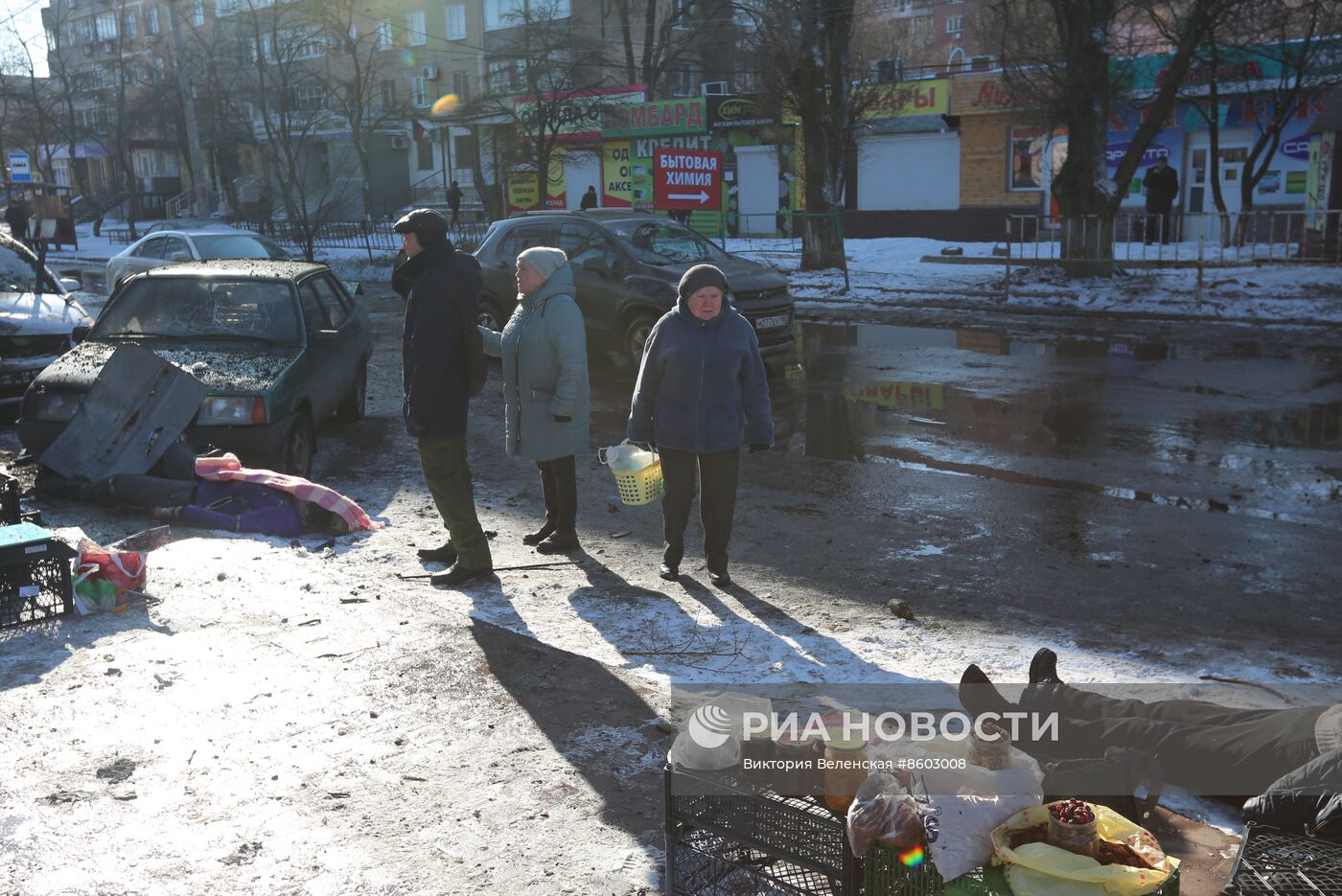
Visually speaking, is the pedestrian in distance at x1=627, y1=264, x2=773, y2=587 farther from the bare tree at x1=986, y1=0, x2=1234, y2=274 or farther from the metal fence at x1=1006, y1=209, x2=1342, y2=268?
the bare tree at x1=986, y1=0, x2=1234, y2=274

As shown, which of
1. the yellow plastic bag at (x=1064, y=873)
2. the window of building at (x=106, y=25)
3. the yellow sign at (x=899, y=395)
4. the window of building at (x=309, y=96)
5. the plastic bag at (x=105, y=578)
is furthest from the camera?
the window of building at (x=106, y=25)

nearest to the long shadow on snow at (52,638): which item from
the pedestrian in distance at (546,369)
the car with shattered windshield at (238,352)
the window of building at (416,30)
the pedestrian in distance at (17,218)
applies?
the pedestrian in distance at (546,369)

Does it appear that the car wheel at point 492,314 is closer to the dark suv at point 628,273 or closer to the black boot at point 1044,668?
the dark suv at point 628,273

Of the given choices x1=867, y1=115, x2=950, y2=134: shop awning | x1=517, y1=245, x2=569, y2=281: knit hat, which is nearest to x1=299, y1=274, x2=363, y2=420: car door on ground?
x1=517, y1=245, x2=569, y2=281: knit hat

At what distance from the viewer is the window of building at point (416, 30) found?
190ft

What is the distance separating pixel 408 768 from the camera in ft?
14.2

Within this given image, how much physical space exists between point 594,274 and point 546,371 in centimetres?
701

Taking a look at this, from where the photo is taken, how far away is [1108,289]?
2039 cm

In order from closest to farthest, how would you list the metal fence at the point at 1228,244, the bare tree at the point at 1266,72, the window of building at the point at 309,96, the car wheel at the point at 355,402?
the car wheel at the point at 355,402 < the metal fence at the point at 1228,244 < the bare tree at the point at 1266,72 < the window of building at the point at 309,96

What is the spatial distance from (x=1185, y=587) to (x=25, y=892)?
5543 mm

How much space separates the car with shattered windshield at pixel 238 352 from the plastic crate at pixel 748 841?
634cm

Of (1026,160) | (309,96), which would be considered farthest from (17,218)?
(1026,160)

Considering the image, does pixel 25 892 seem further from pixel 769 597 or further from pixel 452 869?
pixel 769 597

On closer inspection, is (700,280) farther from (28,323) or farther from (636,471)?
(28,323)
